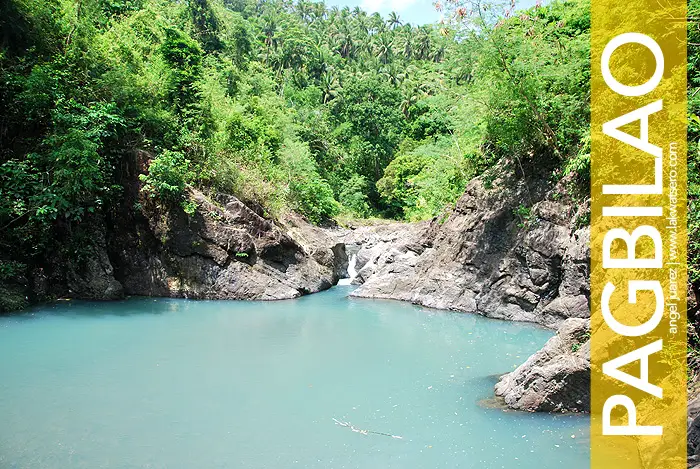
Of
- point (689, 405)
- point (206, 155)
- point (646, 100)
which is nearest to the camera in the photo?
point (689, 405)

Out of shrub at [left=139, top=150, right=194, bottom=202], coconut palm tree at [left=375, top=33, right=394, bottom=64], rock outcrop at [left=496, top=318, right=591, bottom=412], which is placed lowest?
rock outcrop at [left=496, top=318, right=591, bottom=412]

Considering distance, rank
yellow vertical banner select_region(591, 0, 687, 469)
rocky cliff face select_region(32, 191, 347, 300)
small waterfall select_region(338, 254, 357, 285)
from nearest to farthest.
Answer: yellow vertical banner select_region(591, 0, 687, 469), rocky cliff face select_region(32, 191, 347, 300), small waterfall select_region(338, 254, 357, 285)

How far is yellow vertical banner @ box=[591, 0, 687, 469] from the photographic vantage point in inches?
202

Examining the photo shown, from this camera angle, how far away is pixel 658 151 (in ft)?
22.4

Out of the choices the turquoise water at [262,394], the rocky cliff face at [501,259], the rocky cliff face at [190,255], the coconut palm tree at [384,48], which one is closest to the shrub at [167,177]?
the rocky cliff face at [190,255]

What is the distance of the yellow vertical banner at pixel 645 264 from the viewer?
5.13 m

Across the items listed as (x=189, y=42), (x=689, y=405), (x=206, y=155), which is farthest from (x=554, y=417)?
(x=189, y=42)

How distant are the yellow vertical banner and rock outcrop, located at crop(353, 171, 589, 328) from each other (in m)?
2.40

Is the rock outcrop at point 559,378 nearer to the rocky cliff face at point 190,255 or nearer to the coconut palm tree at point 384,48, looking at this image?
the rocky cliff face at point 190,255

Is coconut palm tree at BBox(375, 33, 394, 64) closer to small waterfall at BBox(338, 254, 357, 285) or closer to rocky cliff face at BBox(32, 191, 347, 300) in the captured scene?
small waterfall at BBox(338, 254, 357, 285)

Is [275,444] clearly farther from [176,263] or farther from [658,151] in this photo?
[176,263]

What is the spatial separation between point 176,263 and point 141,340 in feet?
15.5

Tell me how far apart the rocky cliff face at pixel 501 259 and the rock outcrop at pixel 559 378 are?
2.49m

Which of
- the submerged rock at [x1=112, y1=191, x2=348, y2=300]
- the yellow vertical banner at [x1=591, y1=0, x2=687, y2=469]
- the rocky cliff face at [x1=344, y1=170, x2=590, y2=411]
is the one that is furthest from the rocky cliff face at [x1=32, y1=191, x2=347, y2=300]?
the yellow vertical banner at [x1=591, y1=0, x2=687, y2=469]
